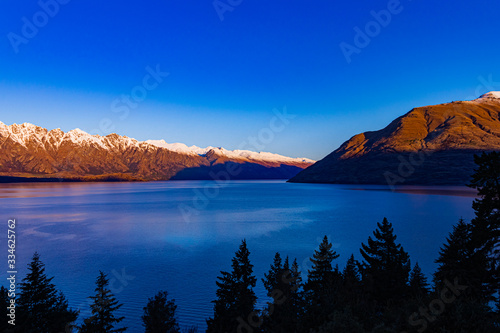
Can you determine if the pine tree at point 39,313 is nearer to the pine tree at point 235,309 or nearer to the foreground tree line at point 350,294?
the foreground tree line at point 350,294

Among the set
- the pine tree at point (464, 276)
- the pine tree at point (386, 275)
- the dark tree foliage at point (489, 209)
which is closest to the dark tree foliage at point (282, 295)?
the pine tree at point (386, 275)

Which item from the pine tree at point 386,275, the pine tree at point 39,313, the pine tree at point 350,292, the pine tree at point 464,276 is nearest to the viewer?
the pine tree at point 464,276

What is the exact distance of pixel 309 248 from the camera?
51.2m

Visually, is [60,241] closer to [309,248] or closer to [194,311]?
[194,311]

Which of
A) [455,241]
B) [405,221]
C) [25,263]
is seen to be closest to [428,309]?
[455,241]

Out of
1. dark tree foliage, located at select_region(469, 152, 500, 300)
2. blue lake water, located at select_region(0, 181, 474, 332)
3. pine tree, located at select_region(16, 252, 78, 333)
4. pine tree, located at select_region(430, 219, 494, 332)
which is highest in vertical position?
dark tree foliage, located at select_region(469, 152, 500, 300)

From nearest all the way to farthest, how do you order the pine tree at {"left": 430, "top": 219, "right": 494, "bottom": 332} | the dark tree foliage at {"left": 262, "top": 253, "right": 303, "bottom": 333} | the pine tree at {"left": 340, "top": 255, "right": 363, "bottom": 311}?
the pine tree at {"left": 430, "top": 219, "right": 494, "bottom": 332} → the pine tree at {"left": 340, "top": 255, "right": 363, "bottom": 311} → the dark tree foliage at {"left": 262, "top": 253, "right": 303, "bottom": 333}

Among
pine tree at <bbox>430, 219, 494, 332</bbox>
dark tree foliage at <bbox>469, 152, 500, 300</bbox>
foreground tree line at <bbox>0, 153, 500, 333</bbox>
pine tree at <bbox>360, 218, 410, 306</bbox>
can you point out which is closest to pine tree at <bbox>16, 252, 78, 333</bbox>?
foreground tree line at <bbox>0, 153, 500, 333</bbox>

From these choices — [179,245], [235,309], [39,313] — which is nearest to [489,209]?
[235,309]

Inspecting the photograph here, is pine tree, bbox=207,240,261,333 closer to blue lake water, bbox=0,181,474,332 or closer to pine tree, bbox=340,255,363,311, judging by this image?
blue lake water, bbox=0,181,474,332

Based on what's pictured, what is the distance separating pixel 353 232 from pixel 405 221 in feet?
70.3

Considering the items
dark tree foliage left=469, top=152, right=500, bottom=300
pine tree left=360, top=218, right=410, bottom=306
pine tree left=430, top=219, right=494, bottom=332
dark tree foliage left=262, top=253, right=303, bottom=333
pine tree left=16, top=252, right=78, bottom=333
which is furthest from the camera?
pine tree left=360, top=218, right=410, bottom=306

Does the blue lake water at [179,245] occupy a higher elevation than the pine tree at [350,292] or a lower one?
lower

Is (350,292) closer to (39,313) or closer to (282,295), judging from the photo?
(282,295)
